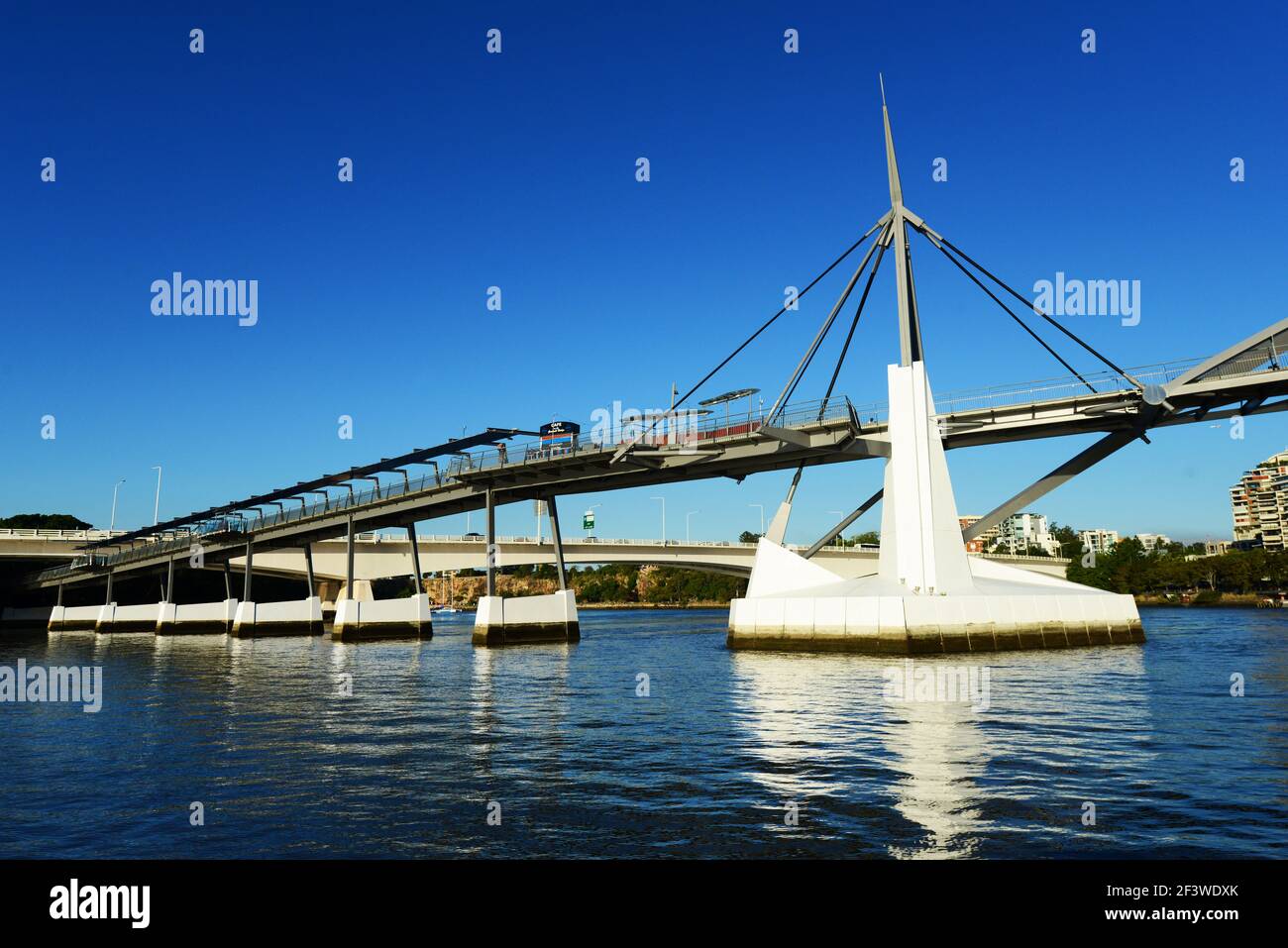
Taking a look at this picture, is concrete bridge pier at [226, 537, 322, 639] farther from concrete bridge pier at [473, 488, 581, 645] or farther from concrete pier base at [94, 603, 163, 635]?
concrete bridge pier at [473, 488, 581, 645]

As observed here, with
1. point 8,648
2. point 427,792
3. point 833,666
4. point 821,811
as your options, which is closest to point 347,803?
point 427,792

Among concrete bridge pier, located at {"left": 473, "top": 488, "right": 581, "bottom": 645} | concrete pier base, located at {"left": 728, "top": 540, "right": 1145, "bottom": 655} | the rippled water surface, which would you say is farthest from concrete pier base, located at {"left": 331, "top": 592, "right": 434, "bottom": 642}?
the rippled water surface

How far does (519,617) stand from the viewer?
60812 mm

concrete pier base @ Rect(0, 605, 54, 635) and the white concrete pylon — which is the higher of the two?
the white concrete pylon

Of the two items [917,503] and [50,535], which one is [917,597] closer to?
[917,503]

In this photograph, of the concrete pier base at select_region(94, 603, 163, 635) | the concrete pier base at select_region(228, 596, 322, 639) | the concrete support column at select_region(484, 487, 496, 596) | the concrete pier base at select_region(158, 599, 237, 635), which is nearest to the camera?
the concrete support column at select_region(484, 487, 496, 596)

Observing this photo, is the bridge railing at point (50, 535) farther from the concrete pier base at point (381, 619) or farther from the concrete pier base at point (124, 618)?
the concrete pier base at point (381, 619)

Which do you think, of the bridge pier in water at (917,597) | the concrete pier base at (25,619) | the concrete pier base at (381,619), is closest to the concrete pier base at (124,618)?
the concrete pier base at (25,619)

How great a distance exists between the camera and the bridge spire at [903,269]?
46375 millimetres

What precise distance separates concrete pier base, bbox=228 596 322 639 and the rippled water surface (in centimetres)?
4456

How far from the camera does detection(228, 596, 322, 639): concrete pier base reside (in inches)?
2995

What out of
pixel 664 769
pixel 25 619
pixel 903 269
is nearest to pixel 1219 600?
pixel 903 269

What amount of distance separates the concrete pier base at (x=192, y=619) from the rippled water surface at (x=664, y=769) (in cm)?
5761
